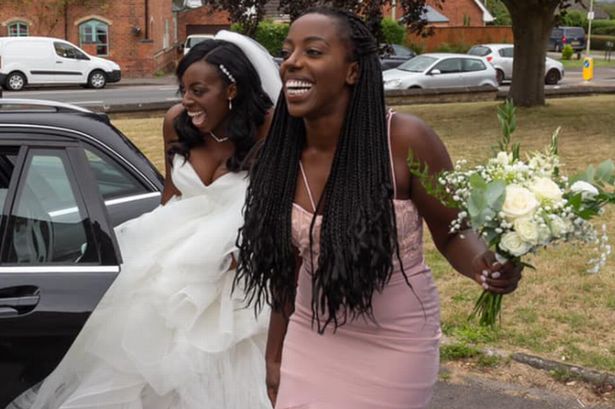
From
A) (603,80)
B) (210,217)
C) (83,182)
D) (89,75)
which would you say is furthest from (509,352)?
(603,80)

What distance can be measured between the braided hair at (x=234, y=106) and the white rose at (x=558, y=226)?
1.84 meters

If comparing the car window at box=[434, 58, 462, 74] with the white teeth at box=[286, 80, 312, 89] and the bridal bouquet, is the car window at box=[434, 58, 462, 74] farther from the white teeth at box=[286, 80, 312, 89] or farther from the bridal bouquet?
the bridal bouquet

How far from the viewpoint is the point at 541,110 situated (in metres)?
17.5

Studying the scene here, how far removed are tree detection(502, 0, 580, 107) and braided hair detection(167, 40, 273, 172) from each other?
1416 cm

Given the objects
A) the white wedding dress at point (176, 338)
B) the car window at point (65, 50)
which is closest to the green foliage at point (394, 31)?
the car window at point (65, 50)

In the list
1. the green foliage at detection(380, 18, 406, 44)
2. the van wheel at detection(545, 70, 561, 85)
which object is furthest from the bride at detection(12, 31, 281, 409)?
the green foliage at detection(380, 18, 406, 44)

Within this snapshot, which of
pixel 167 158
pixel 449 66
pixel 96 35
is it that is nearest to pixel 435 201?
pixel 167 158

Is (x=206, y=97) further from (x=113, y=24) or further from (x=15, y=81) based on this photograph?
(x=113, y=24)

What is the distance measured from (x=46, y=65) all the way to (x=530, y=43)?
19945mm

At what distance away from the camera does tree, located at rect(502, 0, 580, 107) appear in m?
17.6

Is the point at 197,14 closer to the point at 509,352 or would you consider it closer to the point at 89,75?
the point at 89,75

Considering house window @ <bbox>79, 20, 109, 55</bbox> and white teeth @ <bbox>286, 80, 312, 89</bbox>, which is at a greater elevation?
white teeth @ <bbox>286, 80, 312, 89</bbox>

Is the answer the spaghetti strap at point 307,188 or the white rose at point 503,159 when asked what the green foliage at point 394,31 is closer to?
the spaghetti strap at point 307,188

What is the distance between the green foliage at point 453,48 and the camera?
47.3 metres
